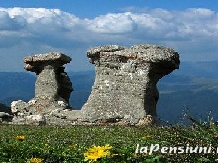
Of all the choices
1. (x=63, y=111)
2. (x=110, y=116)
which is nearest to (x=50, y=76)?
(x=63, y=111)

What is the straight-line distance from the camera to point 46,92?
1246 inches

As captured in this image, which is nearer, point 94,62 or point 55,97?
point 94,62

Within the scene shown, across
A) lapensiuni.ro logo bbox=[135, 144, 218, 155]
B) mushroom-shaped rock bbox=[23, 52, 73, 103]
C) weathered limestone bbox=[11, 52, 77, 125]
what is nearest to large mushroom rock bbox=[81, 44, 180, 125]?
weathered limestone bbox=[11, 52, 77, 125]

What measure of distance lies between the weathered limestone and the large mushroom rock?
2.56 m

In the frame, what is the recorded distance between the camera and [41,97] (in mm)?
31453

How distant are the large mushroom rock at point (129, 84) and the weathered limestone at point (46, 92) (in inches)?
101

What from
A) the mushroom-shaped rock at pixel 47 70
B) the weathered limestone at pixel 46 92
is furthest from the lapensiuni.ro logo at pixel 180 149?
the mushroom-shaped rock at pixel 47 70

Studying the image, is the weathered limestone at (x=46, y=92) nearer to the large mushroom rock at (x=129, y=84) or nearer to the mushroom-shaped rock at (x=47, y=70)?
the mushroom-shaped rock at (x=47, y=70)

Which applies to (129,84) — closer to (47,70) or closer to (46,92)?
(46,92)

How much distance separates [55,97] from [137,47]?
671 cm

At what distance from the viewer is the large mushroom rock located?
2711cm

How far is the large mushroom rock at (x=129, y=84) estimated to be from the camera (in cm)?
2711

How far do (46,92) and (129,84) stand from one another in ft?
21.7

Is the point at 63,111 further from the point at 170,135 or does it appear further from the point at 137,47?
the point at 170,135
